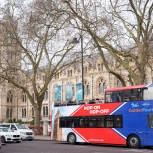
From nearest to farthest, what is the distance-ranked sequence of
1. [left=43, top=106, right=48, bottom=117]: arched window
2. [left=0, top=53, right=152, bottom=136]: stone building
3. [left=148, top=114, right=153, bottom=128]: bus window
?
[left=148, top=114, right=153, bottom=128]: bus window
[left=0, top=53, right=152, bottom=136]: stone building
[left=43, top=106, right=48, bottom=117]: arched window

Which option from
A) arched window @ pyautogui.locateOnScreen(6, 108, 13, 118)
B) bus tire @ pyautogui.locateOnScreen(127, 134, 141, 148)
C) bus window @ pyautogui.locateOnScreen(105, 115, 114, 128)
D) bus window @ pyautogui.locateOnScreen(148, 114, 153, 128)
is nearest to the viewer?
bus window @ pyautogui.locateOnScreen(148, 114, 153, 128)

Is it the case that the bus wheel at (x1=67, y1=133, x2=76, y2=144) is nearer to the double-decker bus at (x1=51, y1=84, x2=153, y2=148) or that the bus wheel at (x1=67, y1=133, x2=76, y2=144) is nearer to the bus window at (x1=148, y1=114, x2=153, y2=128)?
the double-decker bus at (x1=51, y1=84, x2=153, y2=148)

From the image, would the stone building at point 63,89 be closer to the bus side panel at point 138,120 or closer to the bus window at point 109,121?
the bus window at point 109,121

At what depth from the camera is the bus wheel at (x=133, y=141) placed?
77.1 feet

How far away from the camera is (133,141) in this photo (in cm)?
2373

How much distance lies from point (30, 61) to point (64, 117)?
50.2ft

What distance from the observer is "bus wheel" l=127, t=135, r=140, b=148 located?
23.5 m

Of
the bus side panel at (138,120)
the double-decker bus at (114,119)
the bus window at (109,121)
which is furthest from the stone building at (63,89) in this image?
the bus side panel at (138,120)

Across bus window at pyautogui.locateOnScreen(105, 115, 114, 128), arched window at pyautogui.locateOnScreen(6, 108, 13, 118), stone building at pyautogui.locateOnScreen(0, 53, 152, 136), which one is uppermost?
stone building at pyautogui.locateOnScreen(0, 53, 152, 136)

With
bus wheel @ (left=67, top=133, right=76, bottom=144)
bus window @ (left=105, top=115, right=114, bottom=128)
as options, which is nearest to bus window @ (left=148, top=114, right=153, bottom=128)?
bus window @ (left=105, top=115, right=114, bottom=128)

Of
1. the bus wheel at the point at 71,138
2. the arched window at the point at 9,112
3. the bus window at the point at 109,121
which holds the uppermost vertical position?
the arched window at the point at 9,112

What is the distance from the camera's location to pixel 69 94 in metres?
39.3

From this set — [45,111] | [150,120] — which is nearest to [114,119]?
[150,120]

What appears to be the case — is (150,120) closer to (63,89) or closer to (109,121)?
(109,121)
